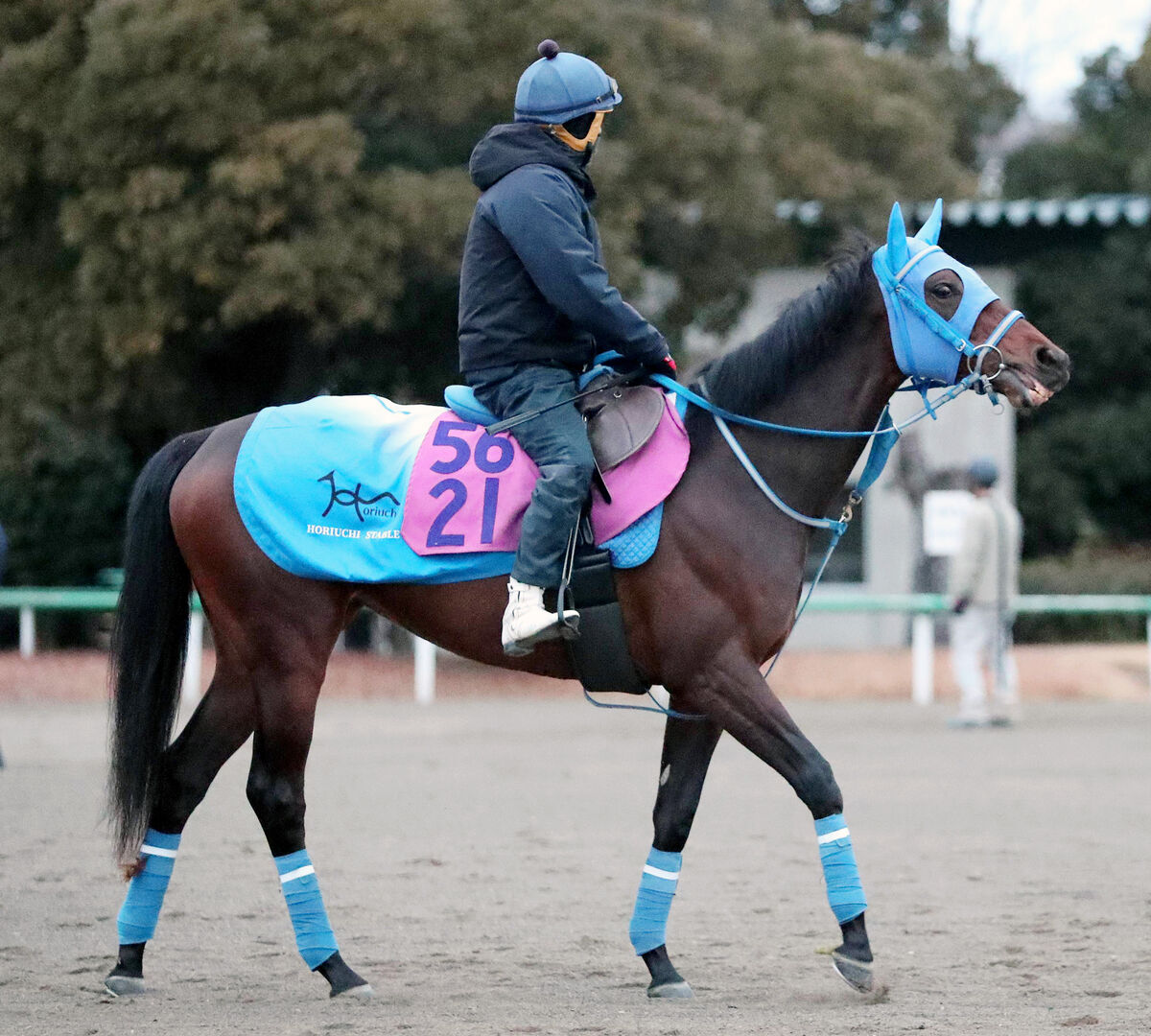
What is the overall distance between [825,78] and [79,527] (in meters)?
10.9

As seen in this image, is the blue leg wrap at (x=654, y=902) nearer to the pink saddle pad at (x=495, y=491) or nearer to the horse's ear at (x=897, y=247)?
the pink saddle pad at (x=495, y=491)

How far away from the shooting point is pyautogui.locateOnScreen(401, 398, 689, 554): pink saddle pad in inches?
206

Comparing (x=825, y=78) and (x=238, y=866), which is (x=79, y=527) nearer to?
(x=825, y=78)

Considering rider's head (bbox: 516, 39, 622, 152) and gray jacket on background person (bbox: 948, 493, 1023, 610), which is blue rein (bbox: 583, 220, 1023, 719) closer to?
rider's head (bbox: 516, 39, 622, 152)

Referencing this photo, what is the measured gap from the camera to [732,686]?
5.10 meters

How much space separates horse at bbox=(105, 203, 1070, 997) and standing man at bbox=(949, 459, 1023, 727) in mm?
8434

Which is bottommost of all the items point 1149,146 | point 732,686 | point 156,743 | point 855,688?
point 855,688

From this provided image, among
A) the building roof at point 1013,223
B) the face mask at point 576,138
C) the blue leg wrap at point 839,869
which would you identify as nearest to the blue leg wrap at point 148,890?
the blue leg wrap at point 839,869

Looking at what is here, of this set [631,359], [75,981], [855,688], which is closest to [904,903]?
[631,359]

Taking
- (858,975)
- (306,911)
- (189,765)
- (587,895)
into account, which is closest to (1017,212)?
(587,895)

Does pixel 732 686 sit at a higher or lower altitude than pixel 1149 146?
lower

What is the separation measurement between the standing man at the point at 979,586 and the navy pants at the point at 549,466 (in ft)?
28.9

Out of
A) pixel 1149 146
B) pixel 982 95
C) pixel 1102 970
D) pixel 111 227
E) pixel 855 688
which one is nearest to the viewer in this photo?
pixel 1102 970

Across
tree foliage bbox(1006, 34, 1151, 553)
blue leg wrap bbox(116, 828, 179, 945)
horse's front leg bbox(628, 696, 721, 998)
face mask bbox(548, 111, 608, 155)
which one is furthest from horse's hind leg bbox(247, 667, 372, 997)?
tree foliage bbox(1006, 34, 1151, 553)
